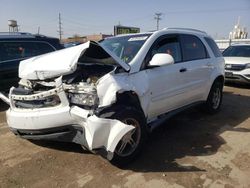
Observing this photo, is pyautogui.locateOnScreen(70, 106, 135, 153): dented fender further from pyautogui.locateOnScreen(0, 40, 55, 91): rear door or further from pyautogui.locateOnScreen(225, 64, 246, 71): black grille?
pyautogui.locateOnScreen(225, 64, 246, 71): black grille

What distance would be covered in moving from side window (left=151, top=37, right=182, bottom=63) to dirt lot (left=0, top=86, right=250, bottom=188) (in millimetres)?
1324

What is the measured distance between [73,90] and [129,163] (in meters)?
1.18

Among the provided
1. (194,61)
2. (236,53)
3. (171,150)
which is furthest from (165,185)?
(236,53)

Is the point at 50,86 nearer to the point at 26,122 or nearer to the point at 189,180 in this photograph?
the point at 26,122

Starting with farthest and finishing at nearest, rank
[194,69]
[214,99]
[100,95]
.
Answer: [214,99] < [194,69] < [100,95]

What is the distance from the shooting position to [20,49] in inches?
272

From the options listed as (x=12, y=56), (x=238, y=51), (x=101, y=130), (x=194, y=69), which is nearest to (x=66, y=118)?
(x=101, y=130)

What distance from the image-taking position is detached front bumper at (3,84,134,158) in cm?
313

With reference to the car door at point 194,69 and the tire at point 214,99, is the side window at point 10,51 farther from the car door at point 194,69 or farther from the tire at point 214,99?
the tire at point 214,99

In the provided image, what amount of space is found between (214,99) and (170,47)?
2.04 metres

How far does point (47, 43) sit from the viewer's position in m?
7.34

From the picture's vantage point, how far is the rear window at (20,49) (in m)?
6.62

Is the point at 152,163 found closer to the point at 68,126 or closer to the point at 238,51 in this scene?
the point at 68,126

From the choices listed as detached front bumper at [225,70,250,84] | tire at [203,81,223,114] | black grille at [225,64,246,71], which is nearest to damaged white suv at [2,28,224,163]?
tire at [203,81,223,114]
